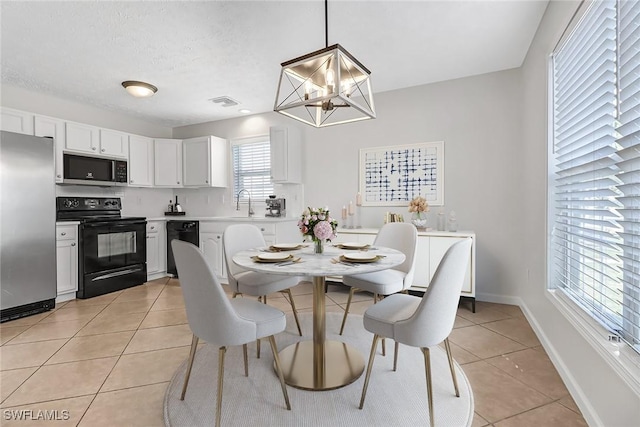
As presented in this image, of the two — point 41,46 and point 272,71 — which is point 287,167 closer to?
point 272,71

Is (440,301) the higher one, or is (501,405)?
(440,301)

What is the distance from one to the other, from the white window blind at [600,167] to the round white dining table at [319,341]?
96 centimetres

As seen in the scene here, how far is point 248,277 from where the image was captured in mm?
2477

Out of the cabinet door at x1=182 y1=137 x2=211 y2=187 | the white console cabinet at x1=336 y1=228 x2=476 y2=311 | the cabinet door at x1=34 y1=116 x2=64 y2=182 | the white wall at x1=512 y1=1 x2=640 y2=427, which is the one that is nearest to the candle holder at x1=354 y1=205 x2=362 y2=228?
the white console cabinet at x1=336 y1=228 x2=476 y2=311

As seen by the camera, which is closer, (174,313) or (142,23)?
(142,23)

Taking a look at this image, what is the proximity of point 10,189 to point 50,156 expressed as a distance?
0.51 metres

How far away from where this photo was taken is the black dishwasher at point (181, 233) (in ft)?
15.6

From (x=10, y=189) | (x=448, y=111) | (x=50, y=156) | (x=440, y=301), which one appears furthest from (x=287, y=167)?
(x=440, y=301)

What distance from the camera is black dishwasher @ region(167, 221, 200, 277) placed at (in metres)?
4.75

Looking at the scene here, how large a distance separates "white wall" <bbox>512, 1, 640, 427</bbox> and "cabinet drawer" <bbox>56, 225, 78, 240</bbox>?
187 inches

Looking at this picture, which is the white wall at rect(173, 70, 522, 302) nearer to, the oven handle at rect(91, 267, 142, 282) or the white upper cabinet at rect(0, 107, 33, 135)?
the oven handle at rect(91, 267, 142, 282)

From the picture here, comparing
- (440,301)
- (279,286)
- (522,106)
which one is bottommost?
(279,286)

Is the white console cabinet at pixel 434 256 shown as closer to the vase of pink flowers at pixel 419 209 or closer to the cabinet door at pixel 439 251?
the cabinet door at pixel 439 251

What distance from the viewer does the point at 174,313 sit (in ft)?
10.8
